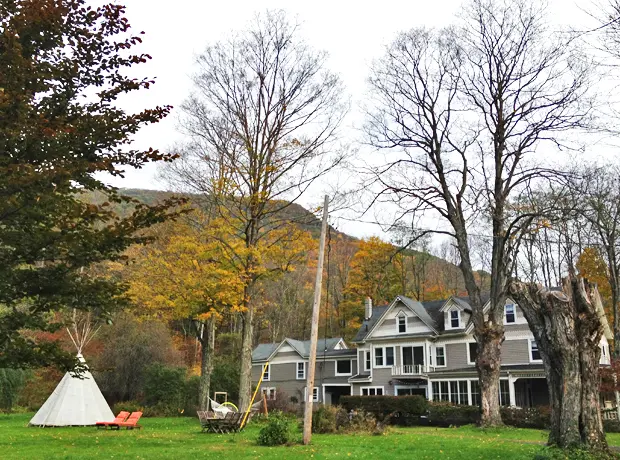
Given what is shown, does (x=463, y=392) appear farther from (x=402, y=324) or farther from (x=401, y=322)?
(x=401, y=322)

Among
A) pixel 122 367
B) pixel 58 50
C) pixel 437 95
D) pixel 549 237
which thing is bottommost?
pixel 122 367

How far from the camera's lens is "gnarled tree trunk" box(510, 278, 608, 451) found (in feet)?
33.8

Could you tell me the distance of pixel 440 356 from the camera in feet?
112

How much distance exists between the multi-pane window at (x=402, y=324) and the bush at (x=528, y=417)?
11.3 metres

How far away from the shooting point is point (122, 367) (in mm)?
30531

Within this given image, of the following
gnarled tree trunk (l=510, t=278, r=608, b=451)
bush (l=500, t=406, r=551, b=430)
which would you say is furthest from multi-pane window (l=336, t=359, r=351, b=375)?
gnarled tree trunk (l=510, t=278, r=608, b=451)

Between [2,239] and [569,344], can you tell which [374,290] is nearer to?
[569,344]

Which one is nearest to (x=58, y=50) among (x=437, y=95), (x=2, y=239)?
(x=2, y=239)

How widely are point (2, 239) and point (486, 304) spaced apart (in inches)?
1153

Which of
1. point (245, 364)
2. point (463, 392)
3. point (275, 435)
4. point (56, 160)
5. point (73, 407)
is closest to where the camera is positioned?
point (56, 160)

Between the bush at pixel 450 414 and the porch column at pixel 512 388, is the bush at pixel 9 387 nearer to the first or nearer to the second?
the bush at pixel 450 414

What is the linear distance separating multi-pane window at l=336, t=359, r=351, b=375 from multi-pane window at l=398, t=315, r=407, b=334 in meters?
5.71

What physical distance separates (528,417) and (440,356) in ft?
35.4

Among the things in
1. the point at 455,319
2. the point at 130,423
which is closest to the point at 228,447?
the point at 130,423
